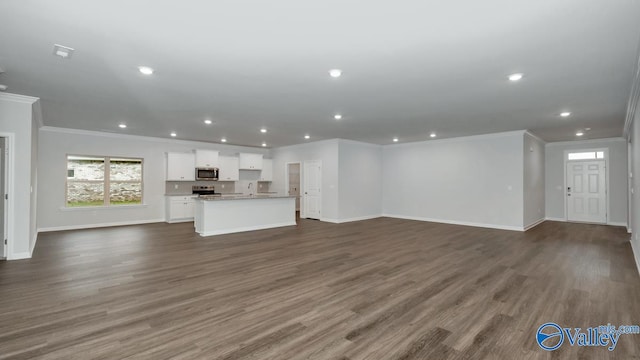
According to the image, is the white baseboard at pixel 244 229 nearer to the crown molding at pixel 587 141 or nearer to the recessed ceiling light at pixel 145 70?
the recessed ceiling light at pixel 145 70

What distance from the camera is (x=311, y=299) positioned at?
10.5 ft

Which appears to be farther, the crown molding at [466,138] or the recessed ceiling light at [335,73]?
the crown molding at [466,138]

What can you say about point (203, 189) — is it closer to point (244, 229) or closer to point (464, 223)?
point (244, 229)

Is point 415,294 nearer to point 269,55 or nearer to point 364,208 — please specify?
point 269,55

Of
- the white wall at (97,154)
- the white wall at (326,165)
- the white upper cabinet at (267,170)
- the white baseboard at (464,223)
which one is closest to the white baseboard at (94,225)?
the white wall at (97,154)

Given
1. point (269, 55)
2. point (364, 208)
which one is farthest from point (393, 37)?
point (364, 208)

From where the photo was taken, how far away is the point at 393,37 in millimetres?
2734

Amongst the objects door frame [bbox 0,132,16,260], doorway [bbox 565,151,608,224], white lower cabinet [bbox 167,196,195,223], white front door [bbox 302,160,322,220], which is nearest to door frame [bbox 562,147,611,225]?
doorway [bbox 565,151,608,224]

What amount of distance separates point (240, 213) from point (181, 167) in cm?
313

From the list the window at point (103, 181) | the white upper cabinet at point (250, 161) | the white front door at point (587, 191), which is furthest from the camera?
the white upper cabinet at point (250, 161)

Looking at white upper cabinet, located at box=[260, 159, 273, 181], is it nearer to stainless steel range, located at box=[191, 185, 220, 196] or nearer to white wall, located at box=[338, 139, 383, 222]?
stainless steel range, located at box=[191, 185, 220, 196]

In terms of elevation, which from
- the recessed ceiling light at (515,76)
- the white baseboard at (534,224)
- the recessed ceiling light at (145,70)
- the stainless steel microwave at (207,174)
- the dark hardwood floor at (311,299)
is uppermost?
the recessed ceiling light at (145,70)

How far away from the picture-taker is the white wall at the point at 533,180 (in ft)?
25.2

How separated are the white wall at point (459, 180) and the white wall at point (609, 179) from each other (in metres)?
2.95
